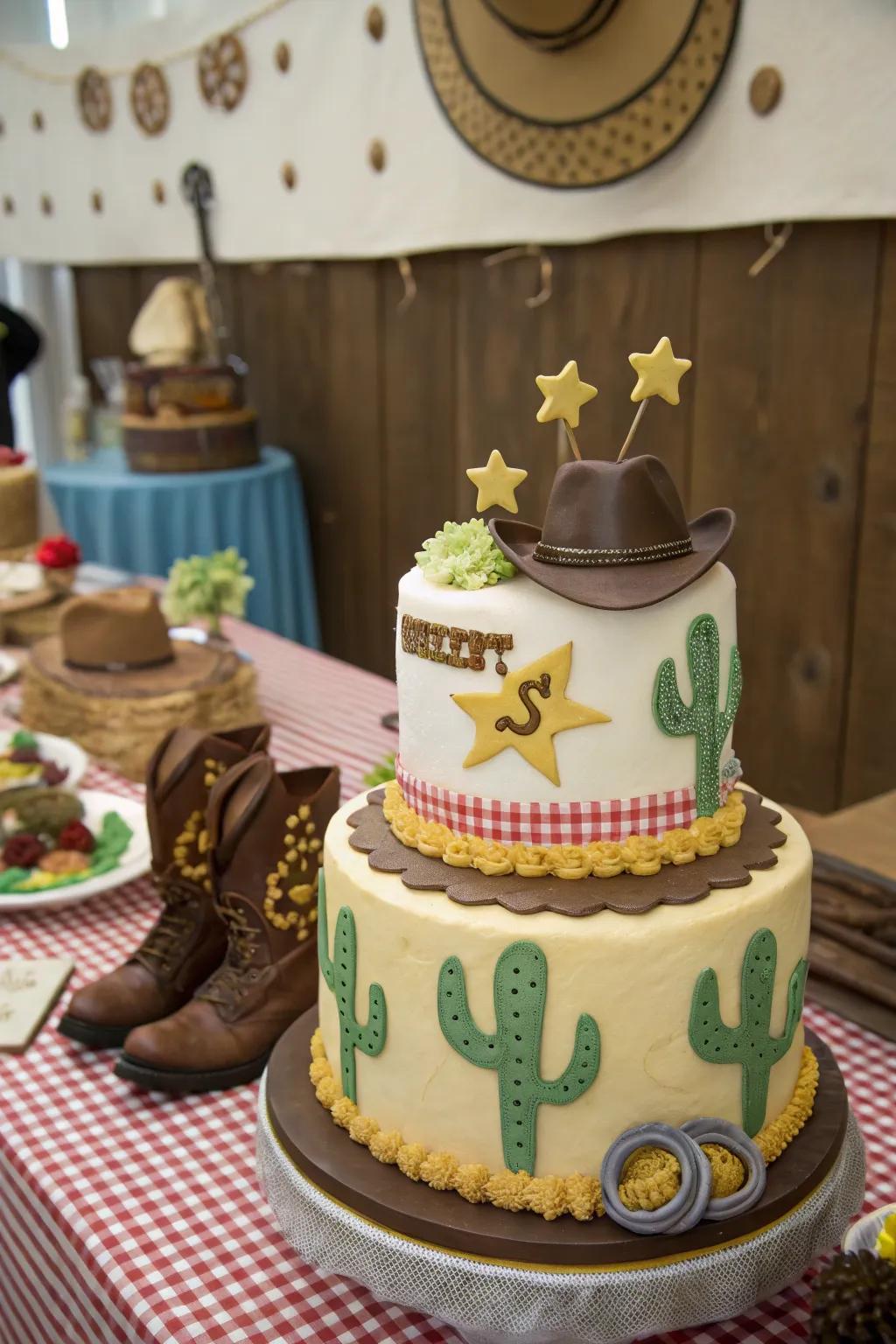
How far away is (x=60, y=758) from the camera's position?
1.75 meters

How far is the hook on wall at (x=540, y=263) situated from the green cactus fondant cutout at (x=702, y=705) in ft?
7.03

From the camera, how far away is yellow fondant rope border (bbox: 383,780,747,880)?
90 centimetres

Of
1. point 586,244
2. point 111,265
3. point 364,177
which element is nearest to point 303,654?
point 586,244

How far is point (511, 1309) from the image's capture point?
82 cm

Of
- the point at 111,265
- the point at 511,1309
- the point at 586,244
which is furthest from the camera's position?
the point at 111,265

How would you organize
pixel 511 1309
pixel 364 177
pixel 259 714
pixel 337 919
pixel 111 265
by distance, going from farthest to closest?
pixel 111 265, pixel 364 177, pixel 259 714, pixel 337 919, pixel 511 1309

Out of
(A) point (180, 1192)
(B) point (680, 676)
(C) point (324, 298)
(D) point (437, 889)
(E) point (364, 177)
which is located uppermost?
(E) point (364, 177)

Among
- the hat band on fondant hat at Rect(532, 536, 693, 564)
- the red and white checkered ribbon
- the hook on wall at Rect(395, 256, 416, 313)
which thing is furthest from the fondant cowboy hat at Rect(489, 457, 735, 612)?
the hook on wall at Rect(395, 256, 416, 313)

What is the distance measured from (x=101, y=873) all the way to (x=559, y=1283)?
2.69 ft

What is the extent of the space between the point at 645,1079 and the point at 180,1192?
15.4 inches

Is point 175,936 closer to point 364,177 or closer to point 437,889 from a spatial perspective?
point 437,889

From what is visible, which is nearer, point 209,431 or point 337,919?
point 337,919

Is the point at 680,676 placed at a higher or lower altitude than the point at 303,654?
higher

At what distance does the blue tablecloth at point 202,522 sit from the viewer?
337cm
